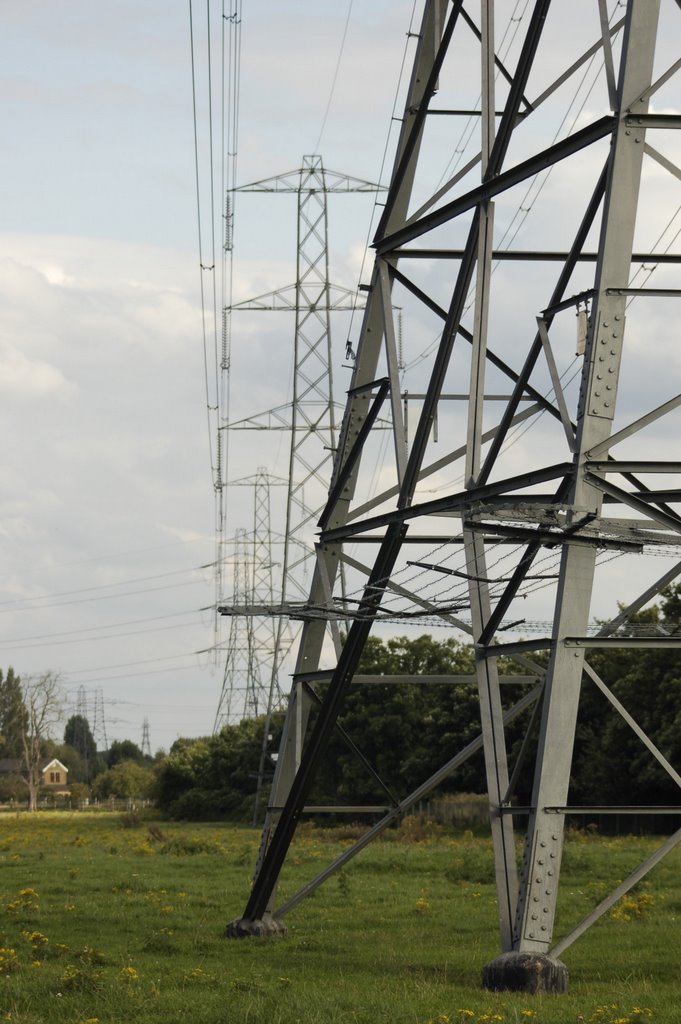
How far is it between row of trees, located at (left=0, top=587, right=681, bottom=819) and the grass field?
8.23 meters

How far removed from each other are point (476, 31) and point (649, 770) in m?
30.0

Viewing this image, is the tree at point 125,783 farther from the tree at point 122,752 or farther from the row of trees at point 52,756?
the tree at point 122,752

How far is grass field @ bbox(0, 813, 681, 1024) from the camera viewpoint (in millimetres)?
12922

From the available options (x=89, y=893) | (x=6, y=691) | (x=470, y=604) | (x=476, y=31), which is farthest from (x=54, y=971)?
(x=6, y=691)

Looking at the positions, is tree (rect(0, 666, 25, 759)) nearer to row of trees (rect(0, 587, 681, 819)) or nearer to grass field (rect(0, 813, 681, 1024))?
row of trees (rect(0, 587, 681, 819))

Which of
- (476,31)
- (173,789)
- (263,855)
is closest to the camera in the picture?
(476,31)

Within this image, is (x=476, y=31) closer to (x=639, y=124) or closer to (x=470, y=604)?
(x=639, y=124)

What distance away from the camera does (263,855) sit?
19.3 metres

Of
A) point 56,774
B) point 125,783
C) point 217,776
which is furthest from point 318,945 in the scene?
point 56,774

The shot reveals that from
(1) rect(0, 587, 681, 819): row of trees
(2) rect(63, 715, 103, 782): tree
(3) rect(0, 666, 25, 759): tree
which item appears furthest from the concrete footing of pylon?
(2) rect(63, 715, 103, 782): tree

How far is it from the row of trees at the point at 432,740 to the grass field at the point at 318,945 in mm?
8231

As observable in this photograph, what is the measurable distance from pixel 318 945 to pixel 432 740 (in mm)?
38616

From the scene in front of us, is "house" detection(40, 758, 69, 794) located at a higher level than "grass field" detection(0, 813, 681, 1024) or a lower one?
higher

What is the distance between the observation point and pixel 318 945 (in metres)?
18.2
